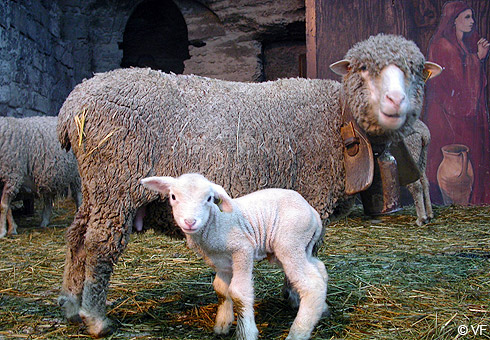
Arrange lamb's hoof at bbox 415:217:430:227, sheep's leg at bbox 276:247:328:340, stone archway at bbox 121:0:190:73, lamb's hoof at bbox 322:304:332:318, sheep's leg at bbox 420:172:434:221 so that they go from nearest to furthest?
sheep's leg at bbox 276:247:328:340 < lamb's hoof at bbox 322:304:332:318 < lamb's hoof at bbox 415:217:430:227 < sheep's leg at bbox 420:172:434:221 < stone archway at bbox 121:0:190:73

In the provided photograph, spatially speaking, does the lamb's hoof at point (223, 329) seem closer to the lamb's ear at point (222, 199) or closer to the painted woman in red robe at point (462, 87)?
the lamb's ear at point (222, 199)

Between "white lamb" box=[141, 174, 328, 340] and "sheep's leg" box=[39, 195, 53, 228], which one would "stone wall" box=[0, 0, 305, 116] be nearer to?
"sheep's leg" box=[39, 195, 53, 228]

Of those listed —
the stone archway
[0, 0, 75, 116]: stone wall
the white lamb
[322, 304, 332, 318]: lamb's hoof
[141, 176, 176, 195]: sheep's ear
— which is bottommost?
[322, 304, 332, 318]: lamb's hoof

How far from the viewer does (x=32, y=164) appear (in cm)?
600

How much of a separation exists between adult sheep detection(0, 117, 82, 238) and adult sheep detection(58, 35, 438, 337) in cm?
362

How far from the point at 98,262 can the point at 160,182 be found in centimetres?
70

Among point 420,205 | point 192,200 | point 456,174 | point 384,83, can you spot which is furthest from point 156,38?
point 192,200

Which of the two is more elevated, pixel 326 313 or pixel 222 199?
pixel 222 199

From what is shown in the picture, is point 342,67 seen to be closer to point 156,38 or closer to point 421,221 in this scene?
point 421,221

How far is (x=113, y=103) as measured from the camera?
249 cm

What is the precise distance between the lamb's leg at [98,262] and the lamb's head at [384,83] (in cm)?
147

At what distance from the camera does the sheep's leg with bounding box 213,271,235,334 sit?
228 centimetres

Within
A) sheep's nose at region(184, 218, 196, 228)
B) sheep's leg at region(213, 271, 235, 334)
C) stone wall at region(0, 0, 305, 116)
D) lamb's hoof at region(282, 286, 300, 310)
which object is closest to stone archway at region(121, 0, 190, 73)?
stone wall at region(0, 0, 305, 116)

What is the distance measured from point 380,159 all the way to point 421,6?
4.47m
